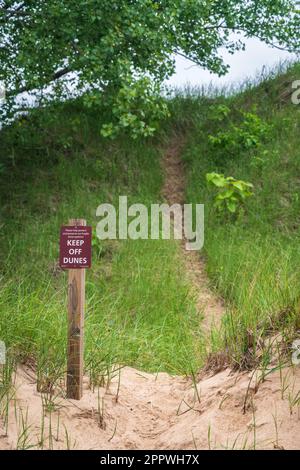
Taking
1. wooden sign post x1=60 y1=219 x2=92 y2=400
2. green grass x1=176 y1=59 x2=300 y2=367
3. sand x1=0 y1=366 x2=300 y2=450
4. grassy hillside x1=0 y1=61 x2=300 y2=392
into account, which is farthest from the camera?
green grass x1=176 y1=59 x2=300 y2=367

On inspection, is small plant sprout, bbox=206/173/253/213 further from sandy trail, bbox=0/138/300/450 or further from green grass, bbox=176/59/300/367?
sandy trail, bbox=0/138/300/450

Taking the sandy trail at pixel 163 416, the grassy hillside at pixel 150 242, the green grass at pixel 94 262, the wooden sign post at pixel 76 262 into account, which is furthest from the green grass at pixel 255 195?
the wooden sign post at pixel 76 262

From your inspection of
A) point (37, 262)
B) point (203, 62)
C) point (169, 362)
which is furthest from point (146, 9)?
point (169, 362)

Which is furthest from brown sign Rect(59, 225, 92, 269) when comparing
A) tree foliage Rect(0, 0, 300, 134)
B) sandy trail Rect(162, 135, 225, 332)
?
tree foliage Rect(0, 0, 300, 134)

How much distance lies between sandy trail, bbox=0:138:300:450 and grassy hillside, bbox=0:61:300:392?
30 cm

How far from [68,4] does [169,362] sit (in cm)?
605

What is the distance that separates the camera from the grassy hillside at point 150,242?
22.1ft

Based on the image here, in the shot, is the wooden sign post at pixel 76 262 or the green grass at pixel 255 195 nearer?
the wooden sign post at pixel 76 262

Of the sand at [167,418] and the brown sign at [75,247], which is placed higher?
the brown sign at [75,247]

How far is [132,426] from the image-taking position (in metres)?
6.29

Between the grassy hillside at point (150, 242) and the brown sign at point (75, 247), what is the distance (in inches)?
28.5

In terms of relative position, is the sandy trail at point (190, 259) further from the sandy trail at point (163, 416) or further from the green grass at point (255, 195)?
the sandy trail at point (163, 416)

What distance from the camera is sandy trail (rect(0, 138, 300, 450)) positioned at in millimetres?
Result: 5426
